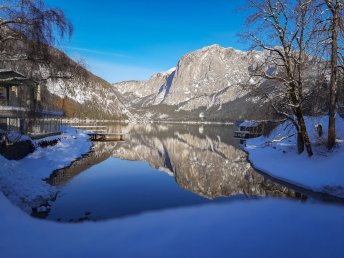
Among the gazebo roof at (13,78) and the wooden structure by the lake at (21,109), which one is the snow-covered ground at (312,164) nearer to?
the gazebo roof at (13,78)

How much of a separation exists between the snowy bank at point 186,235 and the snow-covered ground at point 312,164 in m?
3.62

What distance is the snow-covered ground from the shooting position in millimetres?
17016

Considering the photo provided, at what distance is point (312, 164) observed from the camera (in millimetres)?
20047

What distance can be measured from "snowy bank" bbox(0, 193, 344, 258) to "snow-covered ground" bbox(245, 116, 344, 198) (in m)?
3.62

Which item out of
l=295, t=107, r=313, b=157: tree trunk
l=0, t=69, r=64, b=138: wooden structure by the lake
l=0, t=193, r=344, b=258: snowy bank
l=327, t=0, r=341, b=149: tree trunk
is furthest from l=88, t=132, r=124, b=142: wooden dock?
l=0, t=193, r=344, b=258: snowy bank

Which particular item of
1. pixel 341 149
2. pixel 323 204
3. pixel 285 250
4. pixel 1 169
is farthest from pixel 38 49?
pixel 341 149

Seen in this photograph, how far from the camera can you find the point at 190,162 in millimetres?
33281

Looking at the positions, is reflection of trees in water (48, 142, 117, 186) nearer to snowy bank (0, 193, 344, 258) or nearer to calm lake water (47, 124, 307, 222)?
calm lake water (47, 124, 307, 222)

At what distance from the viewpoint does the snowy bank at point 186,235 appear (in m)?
8.79

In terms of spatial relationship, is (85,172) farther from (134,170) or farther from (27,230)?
(27,230)

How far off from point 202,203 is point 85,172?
42.1ft

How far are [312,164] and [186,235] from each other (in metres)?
12.9

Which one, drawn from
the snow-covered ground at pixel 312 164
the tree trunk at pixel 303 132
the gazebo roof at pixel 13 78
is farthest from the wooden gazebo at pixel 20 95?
the tree trunk at pixel 303 132

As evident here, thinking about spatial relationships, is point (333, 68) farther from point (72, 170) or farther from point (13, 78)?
point (72, 170)
